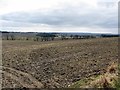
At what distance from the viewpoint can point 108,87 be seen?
18219mm

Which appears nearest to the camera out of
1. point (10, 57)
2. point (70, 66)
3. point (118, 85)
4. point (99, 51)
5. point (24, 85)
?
point (118, 85)

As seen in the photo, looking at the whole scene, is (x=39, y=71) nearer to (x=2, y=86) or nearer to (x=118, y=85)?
(x=2, y=86)

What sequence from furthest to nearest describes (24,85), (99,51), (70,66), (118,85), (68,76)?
(99,51)
(70,66)
(68,76)
(24,85)
(118,85)

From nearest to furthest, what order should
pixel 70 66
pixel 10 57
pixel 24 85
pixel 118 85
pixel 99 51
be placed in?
pixel 118 85, pixel 24 85, pixel 70 66, pixel 10 57, pixel 99 51

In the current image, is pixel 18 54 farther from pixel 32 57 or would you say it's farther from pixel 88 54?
pixel 88 54

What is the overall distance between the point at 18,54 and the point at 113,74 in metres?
12.3

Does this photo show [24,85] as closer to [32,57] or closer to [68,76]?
[68,76]

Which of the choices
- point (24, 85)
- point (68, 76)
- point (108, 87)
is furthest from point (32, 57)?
point (108, 87)

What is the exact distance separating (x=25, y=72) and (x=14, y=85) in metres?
4.46

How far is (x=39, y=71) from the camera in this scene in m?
23.9

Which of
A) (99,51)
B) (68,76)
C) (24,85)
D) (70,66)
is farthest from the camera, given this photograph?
(99,51)

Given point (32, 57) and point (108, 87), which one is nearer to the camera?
point (108, 87)

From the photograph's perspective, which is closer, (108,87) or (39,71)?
(108,87)

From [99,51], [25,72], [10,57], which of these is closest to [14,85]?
[25,72]
